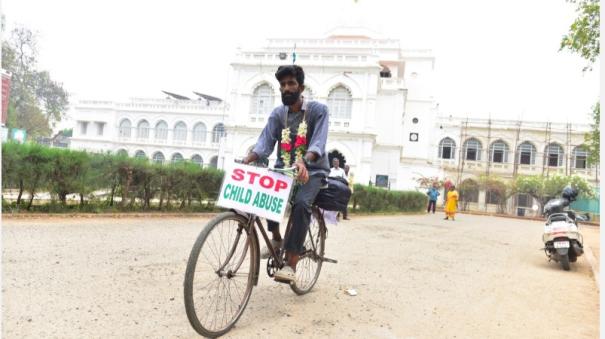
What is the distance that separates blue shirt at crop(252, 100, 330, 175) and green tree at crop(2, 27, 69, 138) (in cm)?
3415

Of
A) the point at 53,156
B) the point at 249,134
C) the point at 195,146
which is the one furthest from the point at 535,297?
the point at 195,146

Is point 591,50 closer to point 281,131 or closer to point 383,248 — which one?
point 383,248

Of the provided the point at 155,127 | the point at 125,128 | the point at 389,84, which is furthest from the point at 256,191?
the point at 125,128

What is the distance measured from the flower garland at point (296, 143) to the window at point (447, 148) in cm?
4411

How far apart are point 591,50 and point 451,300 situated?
6754 millimetres

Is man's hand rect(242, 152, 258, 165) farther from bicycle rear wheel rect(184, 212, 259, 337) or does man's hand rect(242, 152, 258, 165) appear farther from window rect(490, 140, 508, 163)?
window rect(490, 140, 508, 163)

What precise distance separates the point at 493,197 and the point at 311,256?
42034 millimetres

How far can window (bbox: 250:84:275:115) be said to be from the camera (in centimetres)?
3189

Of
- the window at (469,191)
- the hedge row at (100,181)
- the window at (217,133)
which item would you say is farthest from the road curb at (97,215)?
the window at (469,191)

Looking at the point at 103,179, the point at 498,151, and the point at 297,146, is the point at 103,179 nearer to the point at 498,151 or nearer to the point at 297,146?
the point at 297,146

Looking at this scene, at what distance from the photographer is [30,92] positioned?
3688 centimetres

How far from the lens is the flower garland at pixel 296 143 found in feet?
11.7

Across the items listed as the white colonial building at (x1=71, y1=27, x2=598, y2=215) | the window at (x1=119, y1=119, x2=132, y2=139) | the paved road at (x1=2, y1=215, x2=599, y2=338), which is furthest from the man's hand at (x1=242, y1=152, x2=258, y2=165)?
the window at (x1=119, y1=119, x2=132, y2=139)

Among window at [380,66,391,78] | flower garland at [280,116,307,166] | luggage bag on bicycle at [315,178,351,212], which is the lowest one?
luggage bag on bicycle at [315,178,351,212]
